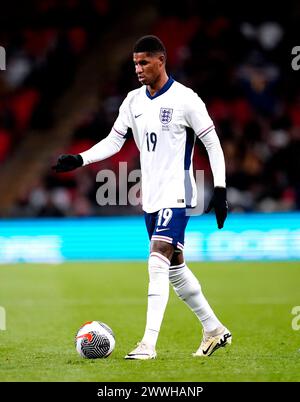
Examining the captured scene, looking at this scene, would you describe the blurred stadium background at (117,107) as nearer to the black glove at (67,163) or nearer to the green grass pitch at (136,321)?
the green grass pitch at (136,321)

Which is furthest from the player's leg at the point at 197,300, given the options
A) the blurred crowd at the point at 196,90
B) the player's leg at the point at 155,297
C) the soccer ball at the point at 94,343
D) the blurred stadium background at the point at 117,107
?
the blurred crowd at the point at 196,90

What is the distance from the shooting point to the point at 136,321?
1027 centimetres

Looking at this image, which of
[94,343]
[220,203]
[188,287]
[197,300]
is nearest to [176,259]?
[188,287]

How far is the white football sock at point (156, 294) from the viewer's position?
7.26m

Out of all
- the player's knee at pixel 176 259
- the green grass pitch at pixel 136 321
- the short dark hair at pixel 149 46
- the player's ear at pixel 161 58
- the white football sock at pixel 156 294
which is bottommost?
the green grass pitch at pixel 136 321

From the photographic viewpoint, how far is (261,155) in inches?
728

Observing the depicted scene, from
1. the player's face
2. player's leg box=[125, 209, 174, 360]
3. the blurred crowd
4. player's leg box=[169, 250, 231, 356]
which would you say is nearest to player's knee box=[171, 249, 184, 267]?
player's leg box=[169, 250, 231, 356]

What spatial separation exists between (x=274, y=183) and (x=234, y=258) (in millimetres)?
2058

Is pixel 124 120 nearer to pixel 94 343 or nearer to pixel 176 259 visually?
pixel 176 259

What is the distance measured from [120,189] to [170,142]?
9.22m

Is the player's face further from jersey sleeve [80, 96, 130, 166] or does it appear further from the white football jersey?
jersey sleeve [80, 96, 130, 166]

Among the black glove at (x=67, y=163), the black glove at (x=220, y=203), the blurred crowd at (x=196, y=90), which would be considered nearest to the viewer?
the black glove at (x=220, y=203)

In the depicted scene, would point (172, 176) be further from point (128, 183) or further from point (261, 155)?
point (261, 155)

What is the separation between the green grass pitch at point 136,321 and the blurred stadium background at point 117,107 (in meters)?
0.65
